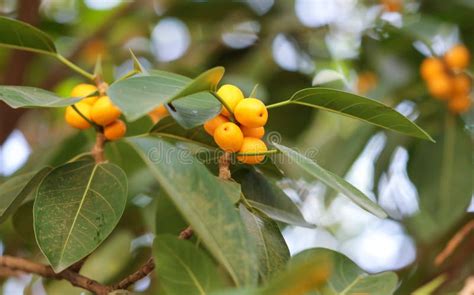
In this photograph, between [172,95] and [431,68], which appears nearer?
[172,95]

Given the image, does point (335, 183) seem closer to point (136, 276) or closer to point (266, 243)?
point (266, 243)

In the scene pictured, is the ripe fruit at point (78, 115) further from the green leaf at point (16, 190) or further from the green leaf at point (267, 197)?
the green leaf at point (267, 197)

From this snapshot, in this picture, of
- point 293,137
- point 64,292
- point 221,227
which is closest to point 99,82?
point 221,227

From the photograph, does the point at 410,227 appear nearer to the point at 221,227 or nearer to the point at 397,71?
the point at 397,71

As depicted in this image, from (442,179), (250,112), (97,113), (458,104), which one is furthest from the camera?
(458,104)

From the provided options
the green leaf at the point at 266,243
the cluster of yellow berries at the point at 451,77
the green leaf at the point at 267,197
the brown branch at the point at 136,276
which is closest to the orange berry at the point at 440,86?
the cluster of yellow berries at the point at 451,77

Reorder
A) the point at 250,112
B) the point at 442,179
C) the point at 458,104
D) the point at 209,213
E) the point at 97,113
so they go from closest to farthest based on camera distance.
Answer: the point at 209,213 → the point at 250,112 → the point at 97,113 → the point at 442,179 → the point at 458,104

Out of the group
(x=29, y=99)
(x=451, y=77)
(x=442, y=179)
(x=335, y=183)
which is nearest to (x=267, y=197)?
(x=335, y=183)
